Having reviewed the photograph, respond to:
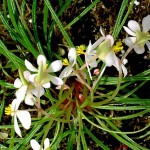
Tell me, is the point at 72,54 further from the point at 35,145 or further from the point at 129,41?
the point at 35,145

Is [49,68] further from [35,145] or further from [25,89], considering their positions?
[35,145]

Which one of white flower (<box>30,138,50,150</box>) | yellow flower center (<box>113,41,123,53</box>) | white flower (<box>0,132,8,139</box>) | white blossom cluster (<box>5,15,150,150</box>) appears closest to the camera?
white blossom cluster (<box>5,15,150,150</box>)

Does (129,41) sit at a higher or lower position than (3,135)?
higher

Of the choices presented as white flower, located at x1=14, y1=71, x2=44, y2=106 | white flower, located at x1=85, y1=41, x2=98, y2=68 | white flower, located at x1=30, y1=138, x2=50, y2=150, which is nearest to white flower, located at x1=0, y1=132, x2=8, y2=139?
white flower, located at x1=30, y1=138, x2=50, y2=150

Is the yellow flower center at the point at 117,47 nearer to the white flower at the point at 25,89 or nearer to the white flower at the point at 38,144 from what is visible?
the white flower at the point at 25,89

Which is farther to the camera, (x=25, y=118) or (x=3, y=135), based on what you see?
(x=3, y=135)

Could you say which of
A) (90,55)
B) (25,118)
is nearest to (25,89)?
(25,118)

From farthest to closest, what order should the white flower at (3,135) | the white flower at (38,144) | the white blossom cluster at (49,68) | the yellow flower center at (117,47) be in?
the white flower at (3,135) < the white flower at (38,144) < the yellow flower center at (117,47) < the white blossom cluster at (49,68)

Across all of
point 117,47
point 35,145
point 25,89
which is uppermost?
point 117,47

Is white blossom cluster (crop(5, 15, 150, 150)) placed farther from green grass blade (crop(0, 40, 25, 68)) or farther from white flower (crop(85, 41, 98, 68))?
green grass blade (crop(0, 40, 25, 68))

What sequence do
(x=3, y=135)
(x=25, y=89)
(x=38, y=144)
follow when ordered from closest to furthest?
1. (x=25, y=89)
2. (x=38, y=144)
3. (x=3, y=135)

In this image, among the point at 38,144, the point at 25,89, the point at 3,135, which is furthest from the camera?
the point at 3,135

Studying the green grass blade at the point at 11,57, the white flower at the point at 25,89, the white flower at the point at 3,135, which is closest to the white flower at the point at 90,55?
the white flower at the point at 25,89
